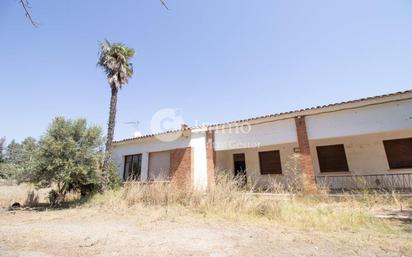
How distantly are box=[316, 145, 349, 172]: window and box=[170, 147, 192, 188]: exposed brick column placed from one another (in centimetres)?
799

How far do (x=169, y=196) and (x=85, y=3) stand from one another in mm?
7916

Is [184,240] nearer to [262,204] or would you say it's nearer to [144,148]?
[262,204]

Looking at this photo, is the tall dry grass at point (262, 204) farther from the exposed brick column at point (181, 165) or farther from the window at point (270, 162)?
the window at point (270, 162)

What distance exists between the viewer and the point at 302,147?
10.6m

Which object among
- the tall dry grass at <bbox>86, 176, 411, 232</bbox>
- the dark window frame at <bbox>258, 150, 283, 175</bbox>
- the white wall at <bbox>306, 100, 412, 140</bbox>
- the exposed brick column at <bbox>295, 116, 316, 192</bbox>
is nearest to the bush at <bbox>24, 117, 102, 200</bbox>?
→ the tall dry grass at <bbox>86, 176, 411, 232</bbox>

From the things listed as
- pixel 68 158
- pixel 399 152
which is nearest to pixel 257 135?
pixel 399 152

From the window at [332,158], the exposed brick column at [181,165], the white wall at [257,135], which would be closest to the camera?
the white wall at [257,135]

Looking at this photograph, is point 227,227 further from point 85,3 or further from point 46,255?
point 85,3

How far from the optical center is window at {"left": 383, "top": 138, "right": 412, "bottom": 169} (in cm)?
1102

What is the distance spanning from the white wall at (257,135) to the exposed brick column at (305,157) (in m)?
0.32

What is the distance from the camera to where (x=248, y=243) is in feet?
15.6

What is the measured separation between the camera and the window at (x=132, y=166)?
618 inches

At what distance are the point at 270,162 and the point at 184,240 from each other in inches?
417

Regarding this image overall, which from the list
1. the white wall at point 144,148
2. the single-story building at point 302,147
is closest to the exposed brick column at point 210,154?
the single-story building at point 302,147
